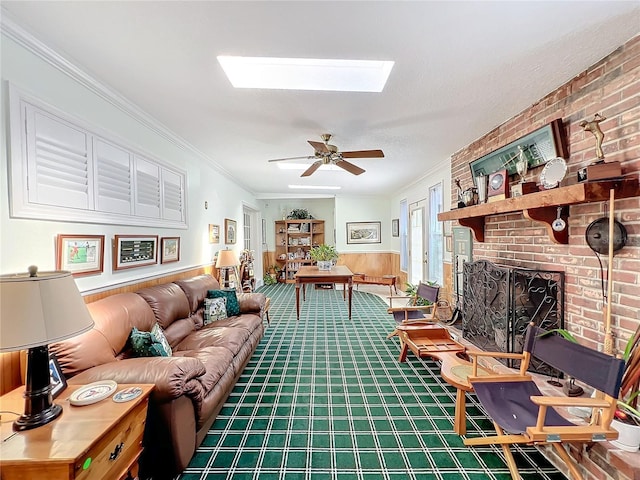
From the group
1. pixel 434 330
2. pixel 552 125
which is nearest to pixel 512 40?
pixel 552 125

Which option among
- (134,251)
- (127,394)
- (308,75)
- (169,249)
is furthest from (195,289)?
(308,75)

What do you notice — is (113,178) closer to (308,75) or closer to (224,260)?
(308,75)

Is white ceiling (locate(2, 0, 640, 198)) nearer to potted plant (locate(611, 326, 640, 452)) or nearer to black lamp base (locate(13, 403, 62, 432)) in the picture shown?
potted plant (locate(611, 326, 640, 452))

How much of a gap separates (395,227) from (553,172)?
5274 millimetres

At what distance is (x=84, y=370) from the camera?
1.63m

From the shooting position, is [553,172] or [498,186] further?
[498,186]

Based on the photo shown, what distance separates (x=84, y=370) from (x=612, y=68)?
3615 mm

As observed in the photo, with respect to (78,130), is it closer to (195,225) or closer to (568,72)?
(195,225)

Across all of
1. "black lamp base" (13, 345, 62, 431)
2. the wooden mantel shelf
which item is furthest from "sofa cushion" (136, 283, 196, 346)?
the wooden mantel shelf

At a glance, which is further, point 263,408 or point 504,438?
point 263,408

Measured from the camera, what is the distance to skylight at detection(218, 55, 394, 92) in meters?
1.99

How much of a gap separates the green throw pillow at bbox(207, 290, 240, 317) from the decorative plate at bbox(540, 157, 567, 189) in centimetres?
321

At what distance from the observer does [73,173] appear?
1.92 metres

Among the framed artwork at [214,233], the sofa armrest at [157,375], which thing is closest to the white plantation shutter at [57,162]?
Result: the sofa armrest at [157,375]
